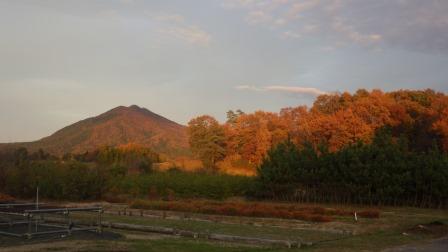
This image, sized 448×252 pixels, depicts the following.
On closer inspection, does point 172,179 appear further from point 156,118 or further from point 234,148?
point 156,118

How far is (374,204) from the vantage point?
2855cm

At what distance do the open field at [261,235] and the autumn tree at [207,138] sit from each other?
36.7 metres

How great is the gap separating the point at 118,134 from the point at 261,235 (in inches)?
3277

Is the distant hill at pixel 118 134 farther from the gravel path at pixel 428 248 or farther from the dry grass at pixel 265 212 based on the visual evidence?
the gravel path at pixel 428 248

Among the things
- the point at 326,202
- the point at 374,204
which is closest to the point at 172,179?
the point at 326,202

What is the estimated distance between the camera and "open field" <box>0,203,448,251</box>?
12.0 m

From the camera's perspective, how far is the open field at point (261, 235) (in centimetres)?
1202

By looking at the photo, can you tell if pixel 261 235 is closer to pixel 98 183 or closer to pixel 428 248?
pixel 428 248

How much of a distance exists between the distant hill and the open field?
67601 millimetres

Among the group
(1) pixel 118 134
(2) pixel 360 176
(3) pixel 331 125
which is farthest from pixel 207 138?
(1) pixel 118 134

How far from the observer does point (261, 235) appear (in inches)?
587

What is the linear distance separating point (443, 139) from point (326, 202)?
793 inches

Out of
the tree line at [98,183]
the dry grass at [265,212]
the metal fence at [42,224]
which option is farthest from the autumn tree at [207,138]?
the metal fence at [42,224]

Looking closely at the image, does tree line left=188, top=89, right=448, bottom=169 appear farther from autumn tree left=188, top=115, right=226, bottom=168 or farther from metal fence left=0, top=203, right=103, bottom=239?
metal fence left=0, top=203, right=103, bottom=239
